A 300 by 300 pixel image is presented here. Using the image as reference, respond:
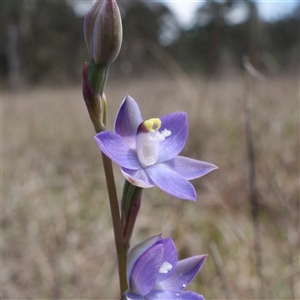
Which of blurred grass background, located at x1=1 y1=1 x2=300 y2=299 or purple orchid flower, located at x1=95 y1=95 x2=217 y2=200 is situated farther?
blurred grass background, located at x1=1 y1=1 x2=300 y2=299

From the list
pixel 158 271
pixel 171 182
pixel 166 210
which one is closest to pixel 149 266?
pixel 158 271

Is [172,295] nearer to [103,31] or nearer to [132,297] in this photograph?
[132,297]

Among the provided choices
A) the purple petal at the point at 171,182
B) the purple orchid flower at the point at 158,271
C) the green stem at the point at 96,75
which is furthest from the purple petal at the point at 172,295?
the green stem at the point at 96,75

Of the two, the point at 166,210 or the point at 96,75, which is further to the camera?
the point at 166,210

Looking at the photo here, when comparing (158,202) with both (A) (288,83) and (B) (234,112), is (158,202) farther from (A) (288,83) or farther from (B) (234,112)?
(A) (288,83)

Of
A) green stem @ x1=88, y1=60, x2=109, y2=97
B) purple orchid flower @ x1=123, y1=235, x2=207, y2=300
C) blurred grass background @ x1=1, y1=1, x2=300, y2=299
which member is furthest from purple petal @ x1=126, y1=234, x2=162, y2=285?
blurred grass background @ x1=1, y1=1, x2=300, y2=299

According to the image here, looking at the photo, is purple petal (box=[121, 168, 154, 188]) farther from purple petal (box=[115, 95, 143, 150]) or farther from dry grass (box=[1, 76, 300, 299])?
dry grass (box=[1, 76, 300, 299])
